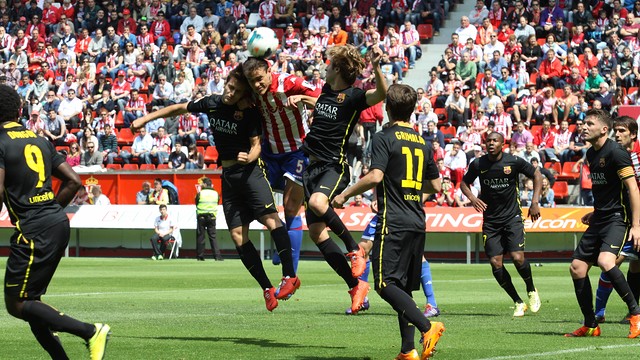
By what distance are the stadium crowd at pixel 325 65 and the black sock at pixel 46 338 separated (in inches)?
796

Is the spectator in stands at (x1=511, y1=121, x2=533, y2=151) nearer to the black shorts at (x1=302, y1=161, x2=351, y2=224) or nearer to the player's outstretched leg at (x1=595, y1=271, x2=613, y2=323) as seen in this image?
the player's outstretched leg at (x1=595, y1=271, x2=613, y2=323)

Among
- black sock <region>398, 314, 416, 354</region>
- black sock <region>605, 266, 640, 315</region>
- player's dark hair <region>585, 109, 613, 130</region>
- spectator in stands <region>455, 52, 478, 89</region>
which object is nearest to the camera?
black sock <region>398, 314, 416, 354</region>

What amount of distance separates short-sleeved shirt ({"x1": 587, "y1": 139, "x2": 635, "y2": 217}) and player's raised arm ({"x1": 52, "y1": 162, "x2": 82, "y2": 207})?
556cm

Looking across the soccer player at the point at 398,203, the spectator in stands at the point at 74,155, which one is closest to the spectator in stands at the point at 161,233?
the spectator in stands at the point at 74,155

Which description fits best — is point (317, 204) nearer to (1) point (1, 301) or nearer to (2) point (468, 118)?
(1) point (1, 301)

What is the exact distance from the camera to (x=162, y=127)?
33.1m

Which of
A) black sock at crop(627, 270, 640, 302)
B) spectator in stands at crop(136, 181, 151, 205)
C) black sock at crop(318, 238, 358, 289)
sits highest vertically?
black sock at crop(318, 238, 358, 289)

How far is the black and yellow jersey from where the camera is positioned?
820 centimetres

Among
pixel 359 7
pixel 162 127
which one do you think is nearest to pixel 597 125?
pixel 162 127

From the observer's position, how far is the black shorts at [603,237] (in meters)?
11.5

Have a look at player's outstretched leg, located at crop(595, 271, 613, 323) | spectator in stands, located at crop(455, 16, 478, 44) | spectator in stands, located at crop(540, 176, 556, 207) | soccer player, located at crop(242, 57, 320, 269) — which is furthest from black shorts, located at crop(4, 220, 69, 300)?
spectator in stands, located at crop(455, 16, 478, 44)

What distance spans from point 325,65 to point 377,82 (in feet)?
73.4

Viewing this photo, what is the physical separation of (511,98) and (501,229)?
16.2 meters

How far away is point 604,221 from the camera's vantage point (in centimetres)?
1162
